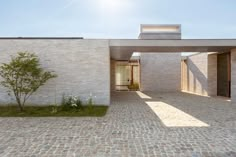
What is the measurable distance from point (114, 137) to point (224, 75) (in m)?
12.0

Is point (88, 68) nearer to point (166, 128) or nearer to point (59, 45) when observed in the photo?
point (59, 45)

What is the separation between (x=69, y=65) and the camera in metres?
10.7

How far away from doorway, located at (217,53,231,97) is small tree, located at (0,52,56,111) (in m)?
10.6

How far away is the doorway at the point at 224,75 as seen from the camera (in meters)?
14.7

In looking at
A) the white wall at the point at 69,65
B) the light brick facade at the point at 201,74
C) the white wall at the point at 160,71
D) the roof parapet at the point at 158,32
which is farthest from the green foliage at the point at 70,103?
the roof parapet at the point at 158,32

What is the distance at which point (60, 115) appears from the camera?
334 inches

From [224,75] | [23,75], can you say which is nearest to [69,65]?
[23,75]

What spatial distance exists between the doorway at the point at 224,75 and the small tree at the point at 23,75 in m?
10.6

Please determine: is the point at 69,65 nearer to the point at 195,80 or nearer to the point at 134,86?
the point at 195,80

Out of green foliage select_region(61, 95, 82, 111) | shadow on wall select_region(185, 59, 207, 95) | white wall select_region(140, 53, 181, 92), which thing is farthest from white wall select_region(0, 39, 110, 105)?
white wall select_region(140, 53, 181, 92)

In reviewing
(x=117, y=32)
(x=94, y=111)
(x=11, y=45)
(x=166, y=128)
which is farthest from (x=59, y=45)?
(x=166, y=128)

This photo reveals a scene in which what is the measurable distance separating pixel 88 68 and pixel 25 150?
A: 249 inches

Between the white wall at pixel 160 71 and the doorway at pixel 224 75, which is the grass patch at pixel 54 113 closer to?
the doorway at pixel 224 75

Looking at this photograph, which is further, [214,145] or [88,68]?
[88,68]
